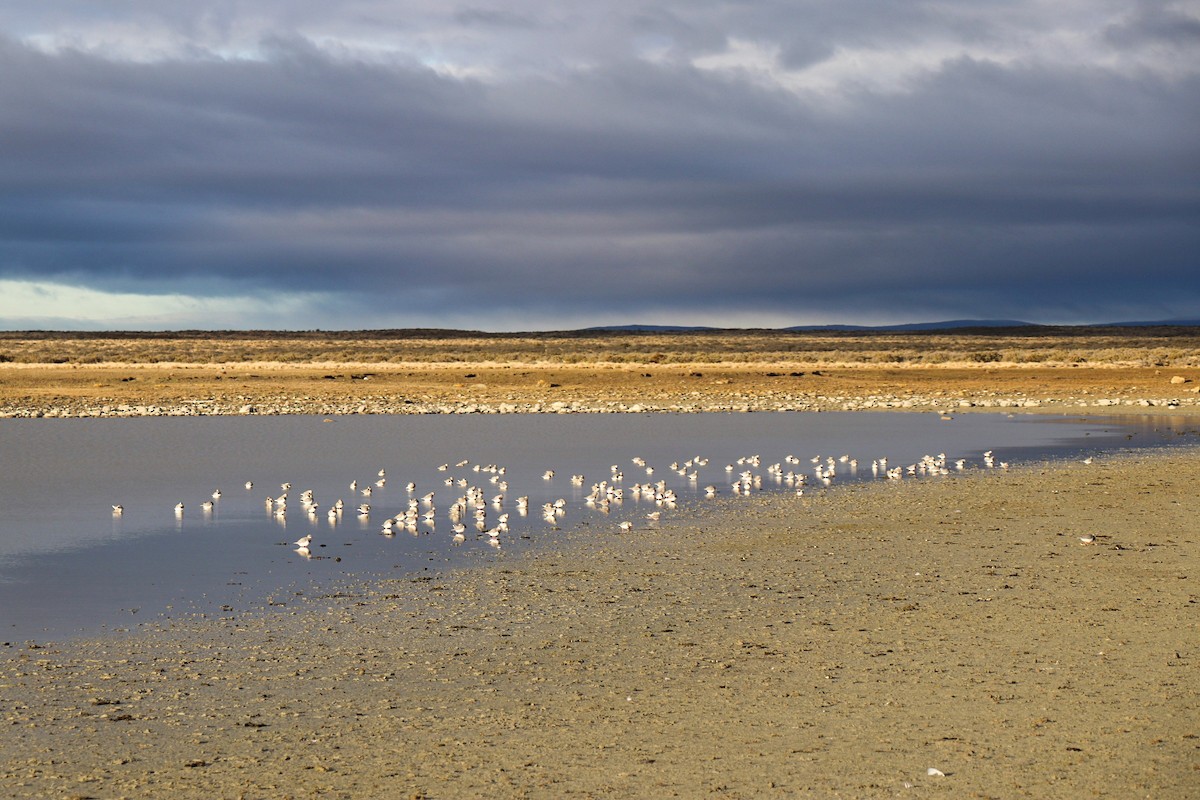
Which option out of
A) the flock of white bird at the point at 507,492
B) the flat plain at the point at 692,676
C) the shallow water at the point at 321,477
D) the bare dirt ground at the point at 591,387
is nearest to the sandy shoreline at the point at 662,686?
the flat plain at the point at 692,676

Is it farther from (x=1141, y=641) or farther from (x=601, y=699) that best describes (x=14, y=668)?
(x=1141, y=641)

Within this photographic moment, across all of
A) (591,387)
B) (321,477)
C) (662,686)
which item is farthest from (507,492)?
(591,387)

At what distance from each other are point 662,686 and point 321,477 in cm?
1506

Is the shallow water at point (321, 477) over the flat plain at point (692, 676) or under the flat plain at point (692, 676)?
under

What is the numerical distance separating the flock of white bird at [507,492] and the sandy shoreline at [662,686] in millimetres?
2967

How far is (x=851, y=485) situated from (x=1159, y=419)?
19732mm

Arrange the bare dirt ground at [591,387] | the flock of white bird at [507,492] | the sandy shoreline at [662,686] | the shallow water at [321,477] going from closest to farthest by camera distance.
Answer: the sandy shoreline at [662,686] < the shallow water at [321,477] < the flock of white bird at [507,492] < the bare dirt ground at [591,387]

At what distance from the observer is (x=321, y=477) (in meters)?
22.9

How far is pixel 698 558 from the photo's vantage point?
1389 cm

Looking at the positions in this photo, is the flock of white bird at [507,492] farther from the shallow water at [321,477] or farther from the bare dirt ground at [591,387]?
the bare dirt ground at [591,387]

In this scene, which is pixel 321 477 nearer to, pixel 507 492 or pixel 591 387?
pixel 507 492

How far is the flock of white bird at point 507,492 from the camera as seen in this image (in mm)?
16781

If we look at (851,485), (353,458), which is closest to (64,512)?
(353,458)

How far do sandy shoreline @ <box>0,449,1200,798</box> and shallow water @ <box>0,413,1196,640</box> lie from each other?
4.88 feet
